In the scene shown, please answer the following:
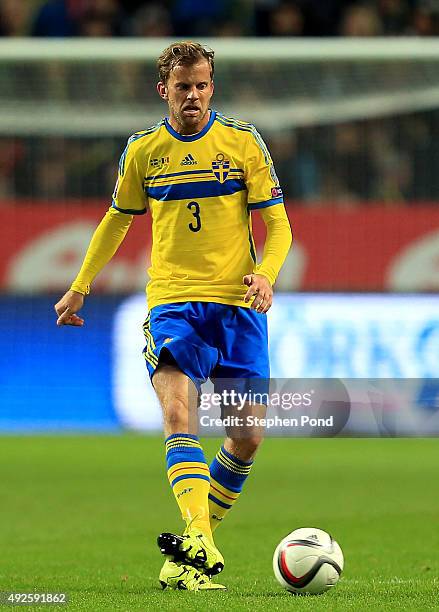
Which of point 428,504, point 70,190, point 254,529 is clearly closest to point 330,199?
point 70,190

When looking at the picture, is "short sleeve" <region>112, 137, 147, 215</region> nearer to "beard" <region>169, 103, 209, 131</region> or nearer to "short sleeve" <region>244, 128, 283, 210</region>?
"beard" <region>169, 103, 209, 131</region>

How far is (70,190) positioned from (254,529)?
19.6 feet

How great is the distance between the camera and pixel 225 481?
18.4ft

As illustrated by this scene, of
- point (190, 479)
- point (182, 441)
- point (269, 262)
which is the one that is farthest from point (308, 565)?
point (269, 262)

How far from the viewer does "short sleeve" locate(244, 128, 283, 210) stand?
17.7 feet

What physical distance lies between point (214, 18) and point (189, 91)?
9001 millimetres

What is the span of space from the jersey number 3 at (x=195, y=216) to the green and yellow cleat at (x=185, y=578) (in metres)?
1.27

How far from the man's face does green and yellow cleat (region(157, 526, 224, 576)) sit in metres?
1.58

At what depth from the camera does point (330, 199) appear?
1295 centimetres

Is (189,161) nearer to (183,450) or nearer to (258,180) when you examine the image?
(258,180)

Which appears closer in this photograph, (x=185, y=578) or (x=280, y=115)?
(x=185, y=578)

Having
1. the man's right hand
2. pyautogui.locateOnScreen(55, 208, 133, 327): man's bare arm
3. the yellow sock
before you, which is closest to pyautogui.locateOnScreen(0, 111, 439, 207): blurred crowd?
pyautogui.locateOnScreen(55, 208, 133, 327): man's bare arm

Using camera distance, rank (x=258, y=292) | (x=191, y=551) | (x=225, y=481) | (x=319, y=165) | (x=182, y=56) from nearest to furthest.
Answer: (x=191, y=551), (x=258, y=292), (x=182, y=56), (x=225, y=481), (x=319, y=165)

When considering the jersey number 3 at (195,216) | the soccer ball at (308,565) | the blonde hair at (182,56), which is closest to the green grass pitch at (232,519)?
the soccer ball at (308,565)
